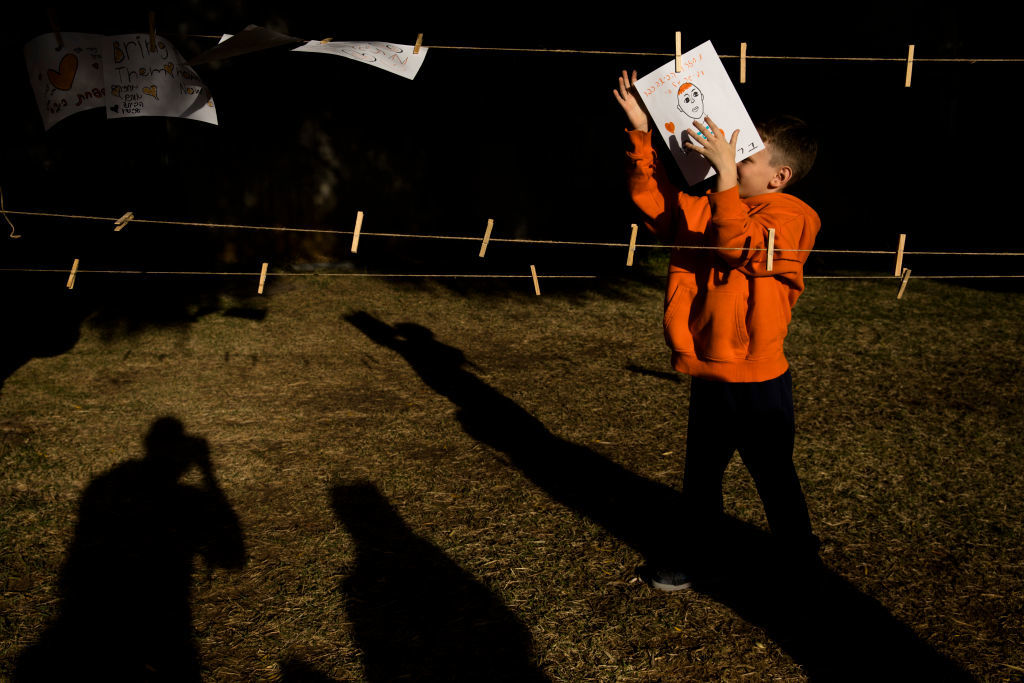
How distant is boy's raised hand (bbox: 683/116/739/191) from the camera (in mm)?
2471

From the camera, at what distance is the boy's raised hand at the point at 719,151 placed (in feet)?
8.11

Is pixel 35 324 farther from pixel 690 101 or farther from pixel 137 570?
pixel 690 101

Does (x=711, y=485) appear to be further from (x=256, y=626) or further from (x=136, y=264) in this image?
(x=136, y=264)

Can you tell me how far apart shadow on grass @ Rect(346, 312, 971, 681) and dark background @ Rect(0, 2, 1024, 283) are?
5.17m

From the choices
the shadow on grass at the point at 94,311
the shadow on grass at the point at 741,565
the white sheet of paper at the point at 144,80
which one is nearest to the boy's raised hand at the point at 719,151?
the shadow on grass at the point at 741,565

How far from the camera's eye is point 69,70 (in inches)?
139

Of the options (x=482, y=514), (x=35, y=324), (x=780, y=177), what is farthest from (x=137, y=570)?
(x=35, y=324)

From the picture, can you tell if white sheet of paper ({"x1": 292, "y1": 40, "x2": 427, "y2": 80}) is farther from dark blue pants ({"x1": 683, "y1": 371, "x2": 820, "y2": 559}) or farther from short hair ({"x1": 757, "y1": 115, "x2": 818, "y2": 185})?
dark blue pants ({"x1": 683, "y1": 371, "x2": 820, "y2": 559})

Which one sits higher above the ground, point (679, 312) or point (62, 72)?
point (62, 72)

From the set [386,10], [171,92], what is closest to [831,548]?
[171,92]

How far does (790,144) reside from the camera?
2.63 meters

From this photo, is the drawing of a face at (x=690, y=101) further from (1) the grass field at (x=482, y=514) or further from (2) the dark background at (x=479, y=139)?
(2) the dark background at (x=479, y=139)

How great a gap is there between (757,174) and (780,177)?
0.29 ft

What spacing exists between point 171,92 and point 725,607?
342cm
